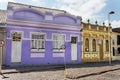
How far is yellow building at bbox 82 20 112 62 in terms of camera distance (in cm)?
2714

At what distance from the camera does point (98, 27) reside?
2923 centimetres

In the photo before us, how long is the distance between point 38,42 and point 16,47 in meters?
2.61

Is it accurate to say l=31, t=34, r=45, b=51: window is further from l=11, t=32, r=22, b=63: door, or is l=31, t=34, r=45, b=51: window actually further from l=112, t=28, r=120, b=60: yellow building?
l=112, t=28, r=120, b=60: yellow building

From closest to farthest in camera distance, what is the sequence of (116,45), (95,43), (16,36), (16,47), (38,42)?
(16,47) < (16,36) < (38,42) < (95,43) < (116,45)

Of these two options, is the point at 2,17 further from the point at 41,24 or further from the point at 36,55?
the point at 36,55

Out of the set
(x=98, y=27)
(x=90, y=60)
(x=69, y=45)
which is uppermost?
(x=98, y=27)

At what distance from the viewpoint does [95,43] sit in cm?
2872

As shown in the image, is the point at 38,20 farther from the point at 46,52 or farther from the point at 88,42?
the point at 88,42

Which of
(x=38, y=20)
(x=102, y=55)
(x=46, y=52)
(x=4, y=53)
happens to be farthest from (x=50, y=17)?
(x=102, y=55)

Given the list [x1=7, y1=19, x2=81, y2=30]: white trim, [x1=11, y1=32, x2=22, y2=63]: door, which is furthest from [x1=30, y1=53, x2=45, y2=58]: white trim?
[x1=7, y1=19, x2=81, y2=30]: white trim

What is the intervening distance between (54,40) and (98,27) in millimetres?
8145

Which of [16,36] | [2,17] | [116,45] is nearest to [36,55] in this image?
[16,36]

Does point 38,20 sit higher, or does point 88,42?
point 38,20

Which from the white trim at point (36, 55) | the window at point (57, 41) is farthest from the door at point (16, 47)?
the window at point (57, 41)
